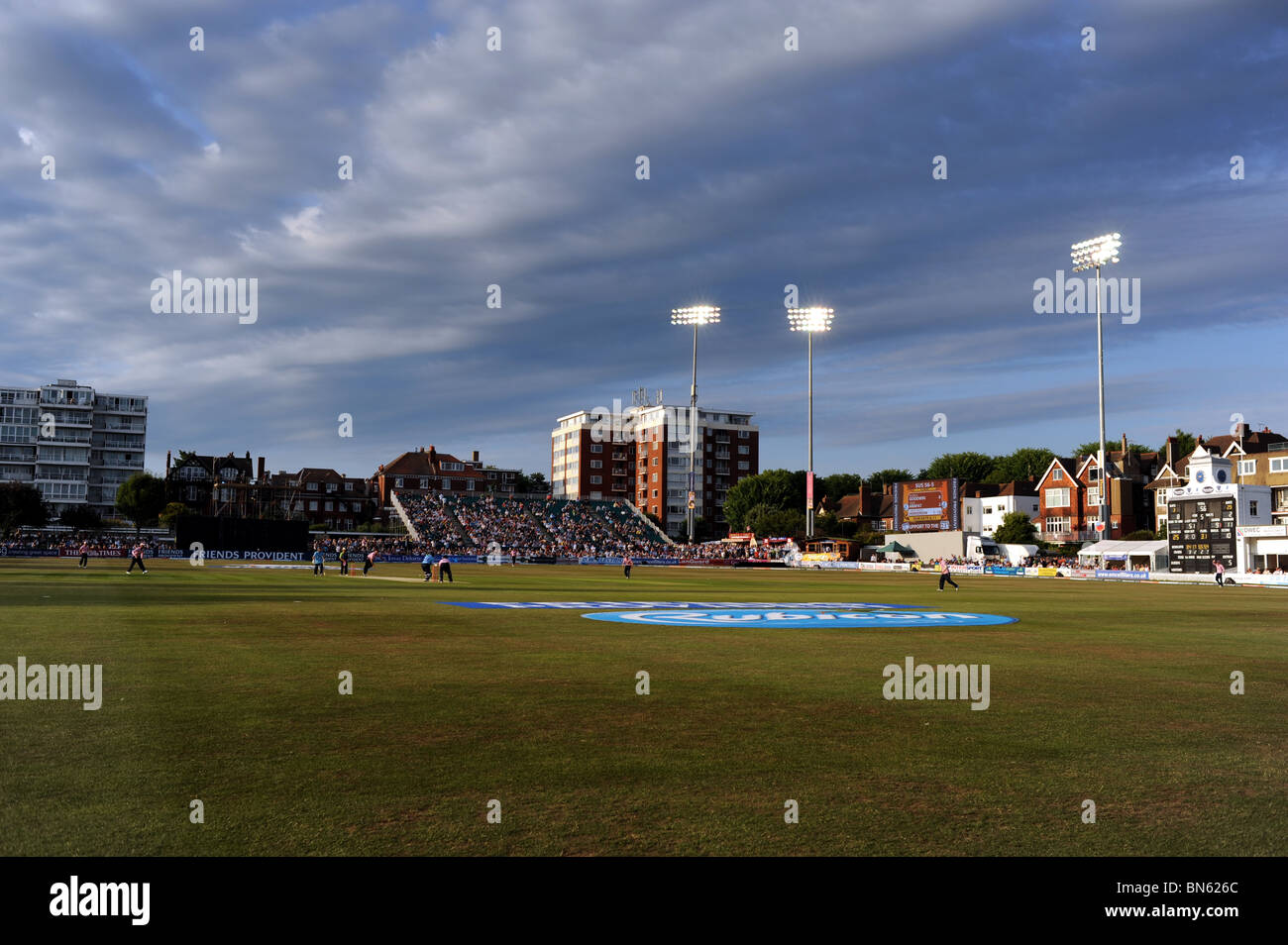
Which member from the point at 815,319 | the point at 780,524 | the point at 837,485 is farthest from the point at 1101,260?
the point at 837,485

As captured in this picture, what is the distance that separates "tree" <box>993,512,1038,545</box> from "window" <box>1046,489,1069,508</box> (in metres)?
10.9

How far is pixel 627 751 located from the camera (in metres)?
9.06

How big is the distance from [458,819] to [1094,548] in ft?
328

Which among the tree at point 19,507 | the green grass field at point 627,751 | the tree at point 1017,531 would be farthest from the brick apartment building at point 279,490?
the green grass field at point 627,751

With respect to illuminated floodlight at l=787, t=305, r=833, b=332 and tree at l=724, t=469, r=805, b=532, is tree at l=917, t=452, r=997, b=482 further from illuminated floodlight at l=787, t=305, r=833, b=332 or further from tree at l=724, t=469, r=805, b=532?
illuminated floodlight at l=787, t=305, r=833, b=332

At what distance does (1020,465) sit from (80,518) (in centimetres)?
14632

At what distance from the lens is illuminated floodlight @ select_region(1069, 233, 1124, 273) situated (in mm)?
81938

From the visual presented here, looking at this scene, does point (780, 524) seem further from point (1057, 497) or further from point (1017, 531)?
point (1057, 497)

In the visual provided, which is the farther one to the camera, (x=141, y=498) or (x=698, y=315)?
(x=141, y=498)
